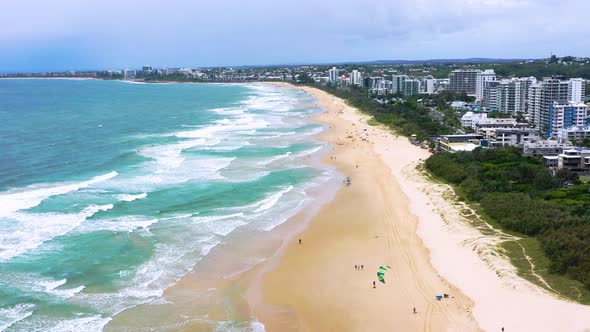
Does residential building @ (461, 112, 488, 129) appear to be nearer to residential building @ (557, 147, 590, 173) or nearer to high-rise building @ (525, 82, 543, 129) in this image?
high-rise building @ (525, 82, 543, 129)

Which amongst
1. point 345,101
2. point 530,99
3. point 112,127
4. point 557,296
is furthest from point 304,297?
point 345,101

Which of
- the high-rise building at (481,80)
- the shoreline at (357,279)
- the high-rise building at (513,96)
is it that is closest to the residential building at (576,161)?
the shoreline at (357,279)

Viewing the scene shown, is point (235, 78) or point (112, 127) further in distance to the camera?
point (235, 78)

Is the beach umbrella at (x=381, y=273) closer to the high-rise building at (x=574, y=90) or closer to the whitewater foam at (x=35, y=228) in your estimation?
the whitewater foam at (x=35, y=228)

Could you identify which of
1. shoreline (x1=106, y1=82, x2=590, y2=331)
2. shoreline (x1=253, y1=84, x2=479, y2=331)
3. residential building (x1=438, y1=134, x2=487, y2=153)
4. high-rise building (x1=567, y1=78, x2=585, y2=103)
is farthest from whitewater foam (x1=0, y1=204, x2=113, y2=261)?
high-rise building (x1=567, y1=78, x2=585, y2=103)

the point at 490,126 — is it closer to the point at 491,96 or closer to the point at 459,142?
the point at 459,142

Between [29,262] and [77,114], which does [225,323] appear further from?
[77,114]

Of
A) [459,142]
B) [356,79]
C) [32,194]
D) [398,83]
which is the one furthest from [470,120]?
[356,79]

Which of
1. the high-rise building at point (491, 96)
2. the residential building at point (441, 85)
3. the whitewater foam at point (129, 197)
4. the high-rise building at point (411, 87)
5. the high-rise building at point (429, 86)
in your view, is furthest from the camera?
the residential building at point (441, 85)
